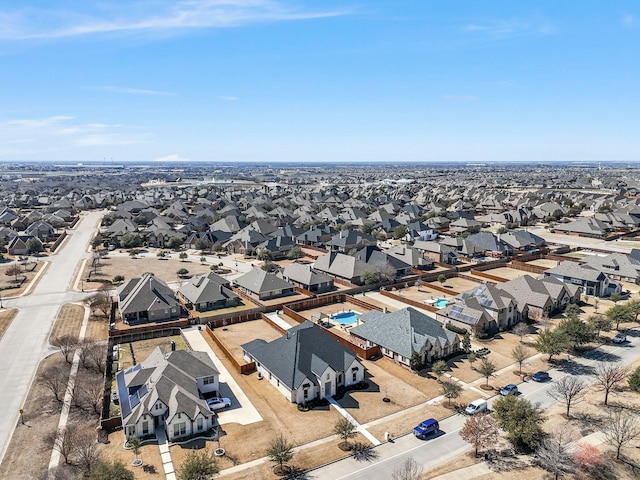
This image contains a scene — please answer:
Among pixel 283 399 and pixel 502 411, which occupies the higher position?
pixel 502 411

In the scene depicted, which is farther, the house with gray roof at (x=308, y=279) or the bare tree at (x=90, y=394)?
the house with gray roof at (x=308, y=279)

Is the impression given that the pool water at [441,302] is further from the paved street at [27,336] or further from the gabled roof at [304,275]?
the paved street at [27,336]

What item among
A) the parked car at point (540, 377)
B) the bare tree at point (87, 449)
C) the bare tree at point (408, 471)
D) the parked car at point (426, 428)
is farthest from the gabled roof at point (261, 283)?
the bare tree at point (408, 471)

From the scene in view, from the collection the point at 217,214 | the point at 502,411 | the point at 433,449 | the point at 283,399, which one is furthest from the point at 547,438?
the point at 217,214

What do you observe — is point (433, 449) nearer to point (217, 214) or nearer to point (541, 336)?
point (541, 336)

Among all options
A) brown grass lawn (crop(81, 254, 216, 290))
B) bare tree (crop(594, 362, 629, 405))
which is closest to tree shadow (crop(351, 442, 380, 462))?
bare tree (crop(594, 362, 629, 405))

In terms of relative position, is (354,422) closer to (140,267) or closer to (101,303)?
(101,303)

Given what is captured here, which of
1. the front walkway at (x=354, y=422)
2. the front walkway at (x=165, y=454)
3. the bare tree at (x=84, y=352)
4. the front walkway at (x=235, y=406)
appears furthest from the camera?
the bare tree at (x=84, y=352)
